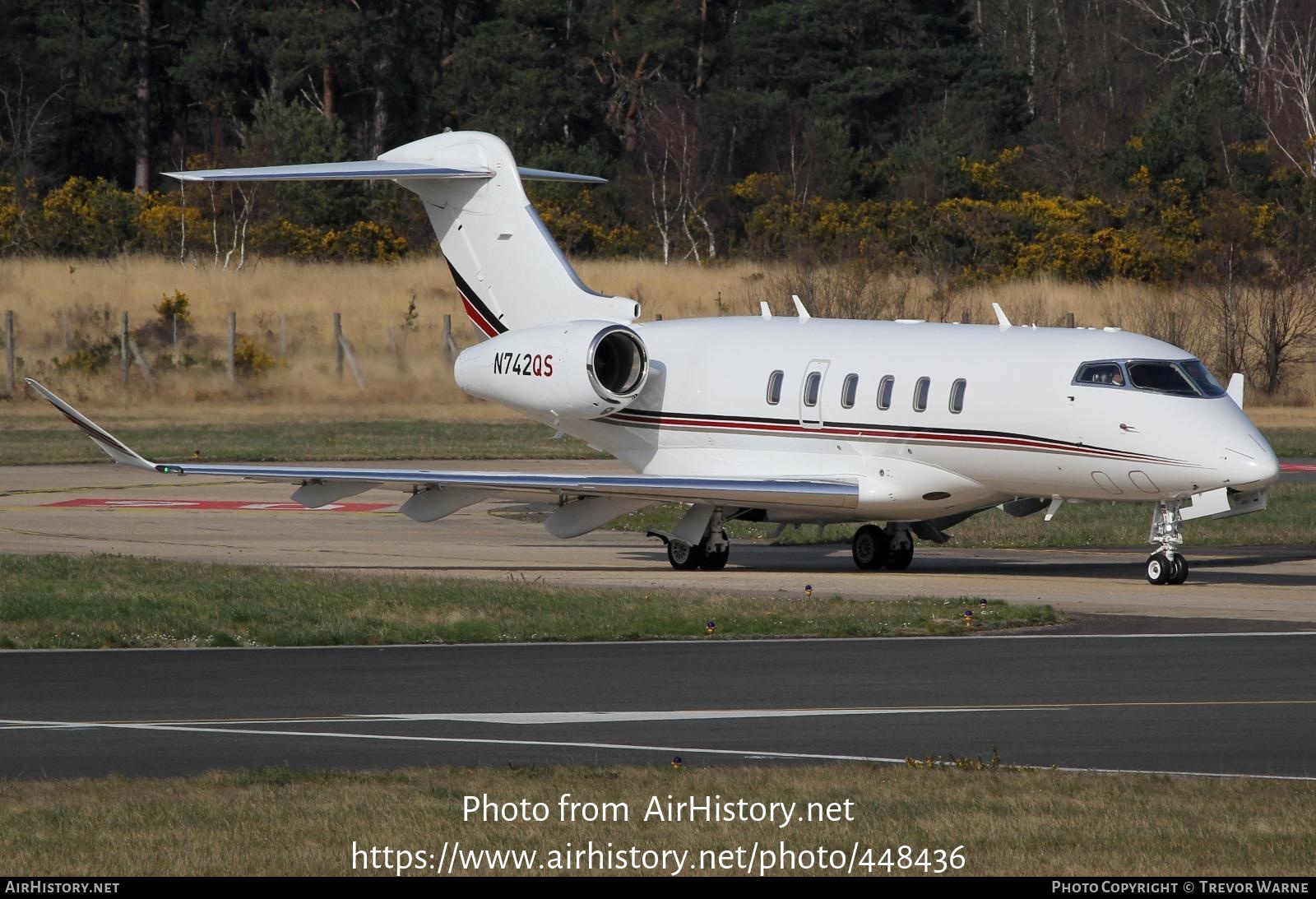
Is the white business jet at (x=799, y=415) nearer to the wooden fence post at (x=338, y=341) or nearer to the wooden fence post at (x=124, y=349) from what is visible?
the wooden fence post at (x=338, y=341)

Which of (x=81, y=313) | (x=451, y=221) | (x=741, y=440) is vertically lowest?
(x=81, y=313)

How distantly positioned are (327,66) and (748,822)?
69542mm

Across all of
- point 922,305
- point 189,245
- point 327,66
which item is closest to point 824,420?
point 922,305

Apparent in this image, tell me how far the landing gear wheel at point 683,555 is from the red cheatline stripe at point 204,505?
763 centimetres

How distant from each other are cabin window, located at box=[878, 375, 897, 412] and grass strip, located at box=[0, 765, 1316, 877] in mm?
10850

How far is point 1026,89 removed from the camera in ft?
270

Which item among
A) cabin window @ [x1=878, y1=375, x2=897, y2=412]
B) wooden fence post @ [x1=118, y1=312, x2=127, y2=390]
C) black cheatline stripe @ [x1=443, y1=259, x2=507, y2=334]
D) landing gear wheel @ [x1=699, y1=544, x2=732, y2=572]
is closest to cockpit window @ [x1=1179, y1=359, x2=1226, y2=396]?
cabin window @ [x1=878, y1=375, x2=897, y2=412]

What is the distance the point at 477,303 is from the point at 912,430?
7.01m

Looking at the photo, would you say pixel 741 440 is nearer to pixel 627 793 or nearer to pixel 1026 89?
pixel 627 793

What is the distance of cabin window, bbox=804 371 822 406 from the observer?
21734mm

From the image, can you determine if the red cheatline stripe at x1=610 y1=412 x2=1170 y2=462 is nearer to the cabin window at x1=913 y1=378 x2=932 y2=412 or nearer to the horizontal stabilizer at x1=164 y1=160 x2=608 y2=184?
the cabin window at x1=913 y1=378 x2=932 y2=412

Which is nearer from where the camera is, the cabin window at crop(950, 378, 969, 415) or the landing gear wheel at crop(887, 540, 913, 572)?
the cabin window at crop(950, 378, 969, 415)

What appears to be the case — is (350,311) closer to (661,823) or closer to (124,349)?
(124,349)

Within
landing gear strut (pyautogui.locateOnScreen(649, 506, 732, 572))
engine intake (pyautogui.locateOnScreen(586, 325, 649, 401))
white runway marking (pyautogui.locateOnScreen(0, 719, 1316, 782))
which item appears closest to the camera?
white runway marking (pyautogui.locateOnScreen(0, 719, 1316, 782))
